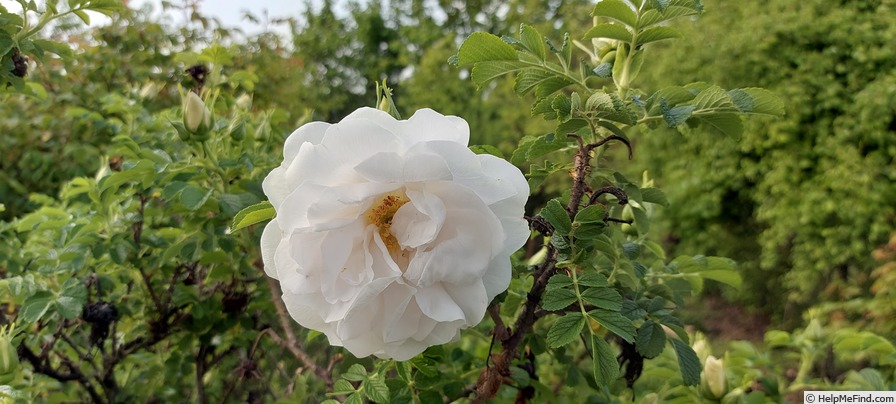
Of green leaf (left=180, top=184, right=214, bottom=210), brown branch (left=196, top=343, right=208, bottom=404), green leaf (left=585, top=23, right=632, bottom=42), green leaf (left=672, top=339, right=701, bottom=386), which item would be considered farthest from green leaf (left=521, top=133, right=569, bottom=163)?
brown branch (left=196, top=343, right=208, bottom=404)

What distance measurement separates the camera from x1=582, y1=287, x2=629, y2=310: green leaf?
2.03 ft

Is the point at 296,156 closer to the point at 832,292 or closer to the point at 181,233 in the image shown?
the point at 181,233

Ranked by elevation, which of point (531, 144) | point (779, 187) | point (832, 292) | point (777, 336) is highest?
point (531, 144)

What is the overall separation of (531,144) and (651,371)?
22.3 inches

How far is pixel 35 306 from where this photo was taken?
87cm

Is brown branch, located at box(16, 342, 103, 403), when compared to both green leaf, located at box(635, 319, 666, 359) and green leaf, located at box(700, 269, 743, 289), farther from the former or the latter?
green leaf, located at box(700, 269, 743, 289)

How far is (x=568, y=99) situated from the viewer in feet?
2.16

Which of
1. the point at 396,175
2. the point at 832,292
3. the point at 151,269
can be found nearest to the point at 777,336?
the point at 396,175

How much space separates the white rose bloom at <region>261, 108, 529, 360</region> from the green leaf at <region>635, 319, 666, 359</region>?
232mm

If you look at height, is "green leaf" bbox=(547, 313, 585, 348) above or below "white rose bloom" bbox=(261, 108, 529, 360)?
below

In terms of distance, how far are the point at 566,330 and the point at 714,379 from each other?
1.66ft

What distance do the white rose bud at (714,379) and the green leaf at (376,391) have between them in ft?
1.87

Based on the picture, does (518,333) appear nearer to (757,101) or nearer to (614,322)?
(614,322)

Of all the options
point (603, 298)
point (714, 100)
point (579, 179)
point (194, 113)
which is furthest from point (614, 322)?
point (194, 113)
